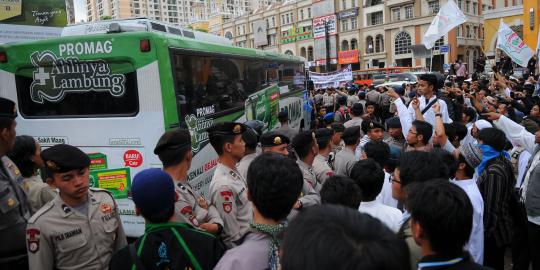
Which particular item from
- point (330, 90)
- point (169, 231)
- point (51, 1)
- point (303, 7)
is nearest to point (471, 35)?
point (303, 7)

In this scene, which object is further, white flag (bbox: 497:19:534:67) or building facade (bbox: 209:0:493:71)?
building facade (bbox: 209:0:493:71)

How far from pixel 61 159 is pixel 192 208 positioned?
999 mm

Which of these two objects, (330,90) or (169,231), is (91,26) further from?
(330,90)

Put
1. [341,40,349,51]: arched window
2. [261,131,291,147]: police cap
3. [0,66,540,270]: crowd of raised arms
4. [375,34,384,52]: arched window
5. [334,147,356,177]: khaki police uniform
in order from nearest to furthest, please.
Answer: [0,66,540,270]: crowd of raised arms < [261,131,291,147]: police cap < [334,147,356,177]: khaki police uniform < [375,34,384,52]: arched window < [341,40,349,51]: arched window

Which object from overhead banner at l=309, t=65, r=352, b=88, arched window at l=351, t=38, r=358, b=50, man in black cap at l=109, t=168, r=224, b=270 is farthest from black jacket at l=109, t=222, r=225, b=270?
arched window at l=351, t=38, r=358, b=50

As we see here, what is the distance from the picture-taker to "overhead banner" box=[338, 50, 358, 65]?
2414 inches

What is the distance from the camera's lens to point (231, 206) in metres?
3.32

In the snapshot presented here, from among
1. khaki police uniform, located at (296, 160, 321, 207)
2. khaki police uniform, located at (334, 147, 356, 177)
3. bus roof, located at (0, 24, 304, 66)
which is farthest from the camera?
bus roof, located at (0, 24, 304, 66)

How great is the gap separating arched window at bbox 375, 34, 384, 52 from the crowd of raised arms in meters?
57.3

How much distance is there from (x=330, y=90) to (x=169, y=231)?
16.0 metres

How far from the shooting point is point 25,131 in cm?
625

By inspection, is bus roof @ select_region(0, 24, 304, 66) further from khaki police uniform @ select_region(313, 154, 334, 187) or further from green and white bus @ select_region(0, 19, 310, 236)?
khaki police uniform @ select_region(313, 154, 334, 187)

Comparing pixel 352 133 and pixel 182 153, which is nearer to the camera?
pixel 182 153

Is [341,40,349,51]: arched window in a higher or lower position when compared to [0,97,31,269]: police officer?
higher
